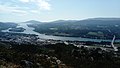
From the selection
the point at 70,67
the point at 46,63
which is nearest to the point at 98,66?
the point at 70,67

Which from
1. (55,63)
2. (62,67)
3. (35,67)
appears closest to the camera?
(35,67)

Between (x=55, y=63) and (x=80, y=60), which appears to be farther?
(x=80, y=60)

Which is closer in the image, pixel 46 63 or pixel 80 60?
pixel 46 63

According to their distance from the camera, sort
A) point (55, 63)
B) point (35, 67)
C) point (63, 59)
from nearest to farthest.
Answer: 1. point (35, 67)
2. point (55, 63)
3. point (63, 59)

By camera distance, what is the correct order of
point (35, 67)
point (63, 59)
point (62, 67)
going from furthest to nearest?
point (63, 59) < point (62, 67) < point (35, 67)

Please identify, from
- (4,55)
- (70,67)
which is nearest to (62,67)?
(70,67)

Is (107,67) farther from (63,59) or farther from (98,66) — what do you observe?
(63,59)

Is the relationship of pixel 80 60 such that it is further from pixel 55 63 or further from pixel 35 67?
pixel 35 67

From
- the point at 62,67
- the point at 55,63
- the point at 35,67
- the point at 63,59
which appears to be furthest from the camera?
the point at 63,59
